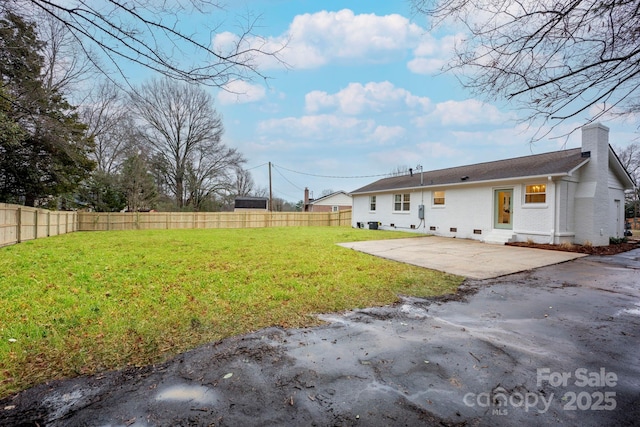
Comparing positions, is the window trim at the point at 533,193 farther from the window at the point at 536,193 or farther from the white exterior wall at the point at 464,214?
the white exterior wall at the point at 464,214

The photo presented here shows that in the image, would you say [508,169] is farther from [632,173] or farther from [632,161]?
[632,173]

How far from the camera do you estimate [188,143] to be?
26.7 meters

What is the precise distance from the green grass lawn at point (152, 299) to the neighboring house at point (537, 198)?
764 cm

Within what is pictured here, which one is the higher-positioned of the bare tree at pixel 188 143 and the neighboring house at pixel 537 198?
the bare tree at pixel 188 143

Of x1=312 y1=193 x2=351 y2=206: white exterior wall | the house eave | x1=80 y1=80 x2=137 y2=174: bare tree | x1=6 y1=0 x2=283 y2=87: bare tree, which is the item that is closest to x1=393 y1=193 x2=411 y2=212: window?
the house eave

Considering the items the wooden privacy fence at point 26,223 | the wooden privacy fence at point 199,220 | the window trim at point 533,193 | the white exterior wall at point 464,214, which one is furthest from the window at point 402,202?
the wooden privacy fence at point 26,223

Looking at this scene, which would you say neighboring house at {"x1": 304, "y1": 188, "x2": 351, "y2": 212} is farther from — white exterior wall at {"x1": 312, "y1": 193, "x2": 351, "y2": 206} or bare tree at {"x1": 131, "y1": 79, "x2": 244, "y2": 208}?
bare tree at {"x1": 131, "y1": 79, "x2": 244, "y2": 208}

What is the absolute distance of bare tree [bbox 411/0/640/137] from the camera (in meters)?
2.68

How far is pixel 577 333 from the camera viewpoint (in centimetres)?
329

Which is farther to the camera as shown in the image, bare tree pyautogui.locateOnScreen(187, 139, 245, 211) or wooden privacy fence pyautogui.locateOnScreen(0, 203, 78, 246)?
bare tree pyautogui.locateOnScreen(187, 139, 245, 211)

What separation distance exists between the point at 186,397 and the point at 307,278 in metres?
3.68

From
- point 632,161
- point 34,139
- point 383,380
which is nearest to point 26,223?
point 34,139

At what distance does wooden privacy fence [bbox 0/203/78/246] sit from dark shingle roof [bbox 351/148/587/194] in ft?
57.3

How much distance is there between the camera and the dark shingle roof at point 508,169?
10969 mm
